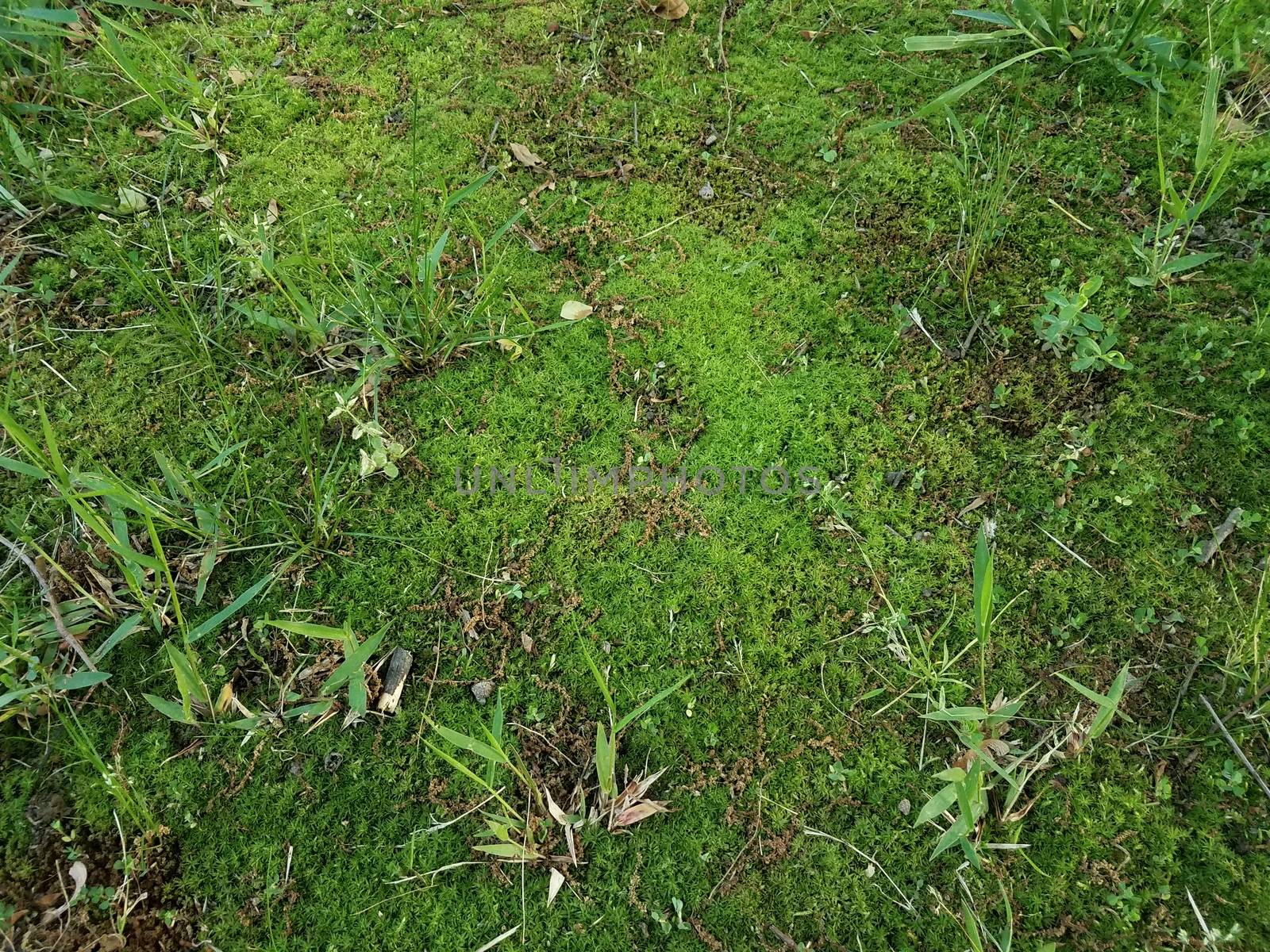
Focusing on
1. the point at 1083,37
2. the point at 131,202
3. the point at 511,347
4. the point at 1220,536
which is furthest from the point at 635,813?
the point at 1083,37

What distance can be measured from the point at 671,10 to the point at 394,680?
2766mm

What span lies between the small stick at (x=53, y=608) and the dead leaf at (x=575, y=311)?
1.73m

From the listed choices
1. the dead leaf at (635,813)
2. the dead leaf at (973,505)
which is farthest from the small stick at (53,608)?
the dead leaf at (973,505)

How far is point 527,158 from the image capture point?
2898mm

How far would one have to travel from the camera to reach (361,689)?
2029mm

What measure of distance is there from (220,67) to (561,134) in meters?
1.41

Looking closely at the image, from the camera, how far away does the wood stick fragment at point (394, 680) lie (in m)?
2.15

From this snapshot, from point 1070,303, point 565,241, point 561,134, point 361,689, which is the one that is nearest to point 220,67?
point 561,134

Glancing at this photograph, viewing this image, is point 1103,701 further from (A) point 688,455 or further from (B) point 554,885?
(B) point 554,885

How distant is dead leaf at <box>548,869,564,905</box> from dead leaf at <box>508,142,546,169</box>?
2376 millimetres

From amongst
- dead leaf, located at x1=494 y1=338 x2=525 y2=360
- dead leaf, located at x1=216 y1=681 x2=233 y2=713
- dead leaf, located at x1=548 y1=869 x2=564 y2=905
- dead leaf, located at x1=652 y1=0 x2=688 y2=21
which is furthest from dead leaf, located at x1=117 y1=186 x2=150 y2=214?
dead leaf, located at x1=548 y1=869 x2=564 y2=905

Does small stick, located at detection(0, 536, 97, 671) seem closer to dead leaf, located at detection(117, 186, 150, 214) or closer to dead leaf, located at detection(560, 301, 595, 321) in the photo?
dead leaf, located at detection(117, 186, 150, 214)

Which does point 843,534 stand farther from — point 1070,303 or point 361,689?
point 361,689

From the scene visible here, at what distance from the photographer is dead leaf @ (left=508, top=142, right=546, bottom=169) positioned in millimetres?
2896
